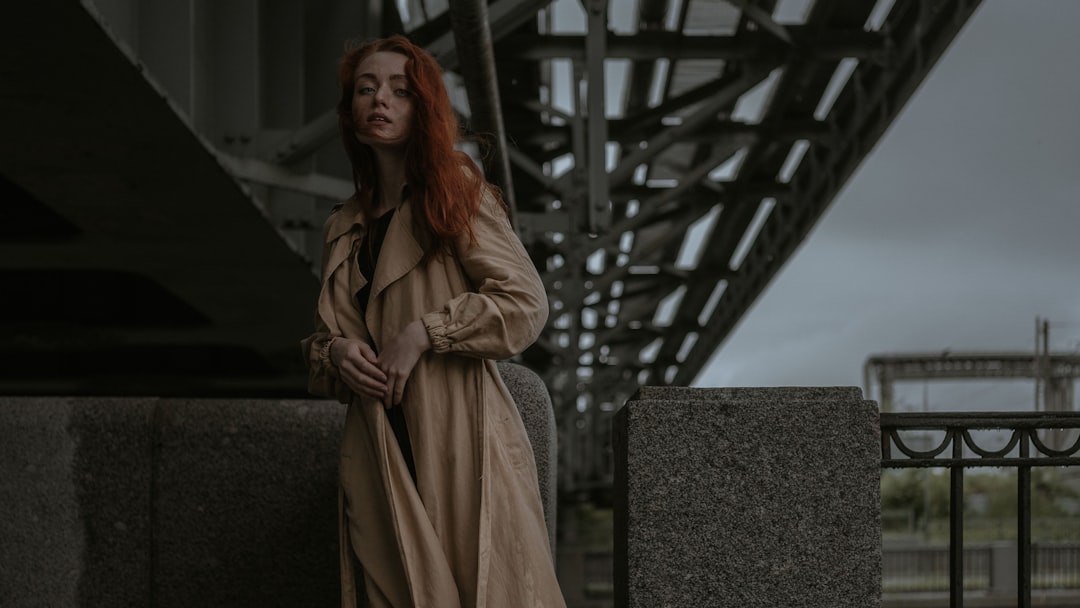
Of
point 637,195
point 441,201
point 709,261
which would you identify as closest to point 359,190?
point 441,201

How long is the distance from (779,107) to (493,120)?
8.70 meters

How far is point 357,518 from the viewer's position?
3301 mm

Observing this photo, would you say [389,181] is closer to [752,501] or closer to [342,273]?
[342,273]

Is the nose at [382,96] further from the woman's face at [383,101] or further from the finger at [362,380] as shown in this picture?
the finger at [362,380]

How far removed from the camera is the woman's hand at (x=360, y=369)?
3.22m

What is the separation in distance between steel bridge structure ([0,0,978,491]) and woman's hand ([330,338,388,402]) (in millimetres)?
634

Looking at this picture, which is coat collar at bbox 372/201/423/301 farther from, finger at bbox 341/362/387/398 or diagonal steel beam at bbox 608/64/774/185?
diagonal steel beam at bbox 608/64/774/185

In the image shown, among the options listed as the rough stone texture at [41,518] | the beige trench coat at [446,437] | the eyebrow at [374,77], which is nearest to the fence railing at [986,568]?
the rough stone texture at [41,518]

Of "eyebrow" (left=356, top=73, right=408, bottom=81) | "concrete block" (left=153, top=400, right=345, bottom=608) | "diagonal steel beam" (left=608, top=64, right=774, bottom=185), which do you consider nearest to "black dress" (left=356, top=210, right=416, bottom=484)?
"eyebrow" (left=356, top=73, right=408, bottom=81)

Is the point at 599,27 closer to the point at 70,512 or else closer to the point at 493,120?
the point at 493,120

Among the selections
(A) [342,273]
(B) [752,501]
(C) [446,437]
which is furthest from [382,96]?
(B) [752,501]

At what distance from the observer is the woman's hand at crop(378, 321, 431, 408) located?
3.19 m

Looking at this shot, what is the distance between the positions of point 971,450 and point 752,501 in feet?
2.41

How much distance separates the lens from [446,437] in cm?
324
